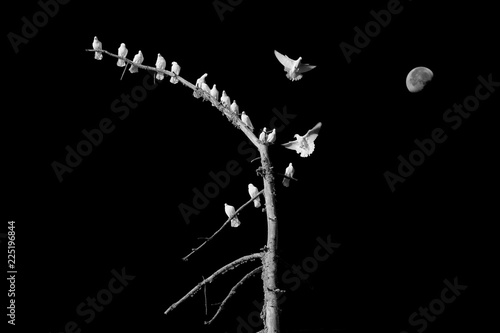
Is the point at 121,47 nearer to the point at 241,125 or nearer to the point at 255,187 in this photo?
the point at 241,125

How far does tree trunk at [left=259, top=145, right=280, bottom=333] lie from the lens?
1640 millimetres

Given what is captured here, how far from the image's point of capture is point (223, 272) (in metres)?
1.70

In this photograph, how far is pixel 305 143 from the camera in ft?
5.59

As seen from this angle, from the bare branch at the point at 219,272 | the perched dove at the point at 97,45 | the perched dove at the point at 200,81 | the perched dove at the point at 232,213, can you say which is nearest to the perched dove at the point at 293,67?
the perched dove at the point at 200,81

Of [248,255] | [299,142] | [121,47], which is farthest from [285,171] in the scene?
[121,47]

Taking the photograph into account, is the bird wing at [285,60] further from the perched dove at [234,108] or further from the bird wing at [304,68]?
the perched dove at [234,108]

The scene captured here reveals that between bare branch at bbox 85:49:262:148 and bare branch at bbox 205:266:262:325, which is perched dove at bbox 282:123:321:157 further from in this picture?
bare branch at bbox 205:266:262:325

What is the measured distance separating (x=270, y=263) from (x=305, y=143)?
14.1 inches

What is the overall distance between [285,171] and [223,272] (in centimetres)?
35

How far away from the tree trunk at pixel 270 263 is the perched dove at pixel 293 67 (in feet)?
0.85

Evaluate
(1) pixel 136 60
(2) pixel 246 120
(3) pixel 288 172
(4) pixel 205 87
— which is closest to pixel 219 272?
(3) pixel 288 172

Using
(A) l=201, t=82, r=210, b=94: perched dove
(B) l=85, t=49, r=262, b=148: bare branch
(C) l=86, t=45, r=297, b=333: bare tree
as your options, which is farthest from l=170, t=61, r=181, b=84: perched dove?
(C) l=86, t=45, r=297, b=333: bare tree

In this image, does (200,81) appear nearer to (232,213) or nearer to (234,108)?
(234,108)

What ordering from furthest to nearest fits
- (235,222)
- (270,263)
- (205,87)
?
(205,87) < (235,222) < (270,263)
